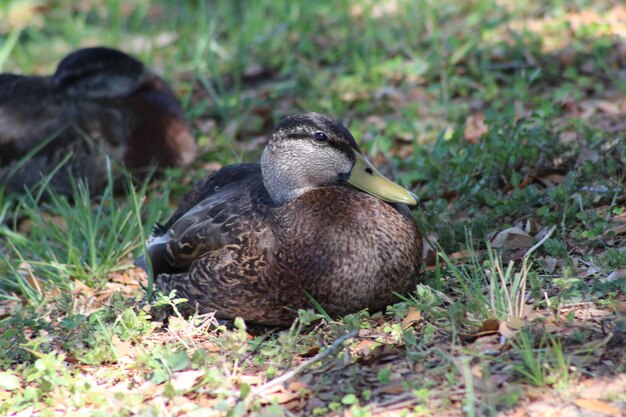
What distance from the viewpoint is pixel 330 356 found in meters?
3.34

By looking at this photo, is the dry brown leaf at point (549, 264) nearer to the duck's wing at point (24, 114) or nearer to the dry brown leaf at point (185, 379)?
the dry brown leaf at point (185, 379)

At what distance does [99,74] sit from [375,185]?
339 cm

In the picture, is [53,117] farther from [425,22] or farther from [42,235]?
[425,22]

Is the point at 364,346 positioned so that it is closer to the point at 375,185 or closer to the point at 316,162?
the point at 375,185

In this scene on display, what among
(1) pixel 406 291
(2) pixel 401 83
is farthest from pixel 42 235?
(2) pixel 401 83

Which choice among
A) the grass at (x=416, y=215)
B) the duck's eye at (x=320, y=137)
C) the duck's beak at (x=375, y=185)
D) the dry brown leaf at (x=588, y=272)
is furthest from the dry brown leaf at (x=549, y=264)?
the duck's eye at (x=320, y=137)

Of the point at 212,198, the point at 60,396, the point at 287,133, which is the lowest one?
the point at 60,396

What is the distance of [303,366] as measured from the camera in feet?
10.5

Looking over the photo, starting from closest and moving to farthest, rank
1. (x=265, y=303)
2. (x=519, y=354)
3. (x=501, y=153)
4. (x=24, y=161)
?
(x=519, y=354)
(x=265, y=303)
(x=501, y=153)
(x=24, y=161)

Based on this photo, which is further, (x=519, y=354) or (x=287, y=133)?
(x=287, y=133)

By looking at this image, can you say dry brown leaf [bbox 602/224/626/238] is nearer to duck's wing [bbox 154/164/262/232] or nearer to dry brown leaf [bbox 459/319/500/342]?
dry brown leaf [bbox 459/319/500/342]

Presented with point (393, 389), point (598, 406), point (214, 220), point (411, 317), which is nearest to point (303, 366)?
point (393, 389)

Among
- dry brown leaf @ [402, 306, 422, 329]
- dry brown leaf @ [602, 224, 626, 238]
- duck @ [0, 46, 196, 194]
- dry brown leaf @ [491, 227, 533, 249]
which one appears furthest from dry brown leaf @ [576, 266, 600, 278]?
duck @ [0, 46, 196, 194]

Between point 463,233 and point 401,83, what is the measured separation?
249cm
